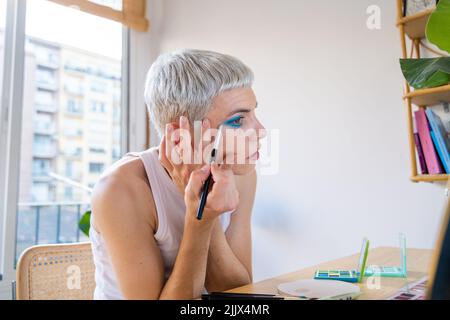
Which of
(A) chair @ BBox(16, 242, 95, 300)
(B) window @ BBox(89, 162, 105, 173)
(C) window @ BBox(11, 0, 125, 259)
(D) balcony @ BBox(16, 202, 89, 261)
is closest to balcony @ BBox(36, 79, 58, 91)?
(C) window @ BBox(11, 0, 125, 259)

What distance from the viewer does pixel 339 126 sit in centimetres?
163

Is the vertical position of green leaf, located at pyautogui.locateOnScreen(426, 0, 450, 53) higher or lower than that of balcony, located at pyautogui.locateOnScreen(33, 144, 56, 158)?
higher

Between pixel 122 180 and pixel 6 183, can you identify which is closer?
pixel 122 180

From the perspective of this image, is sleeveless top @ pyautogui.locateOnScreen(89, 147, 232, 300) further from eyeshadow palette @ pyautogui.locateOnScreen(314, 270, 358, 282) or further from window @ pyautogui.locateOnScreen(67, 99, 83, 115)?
window @ pyautogui.locateOnScreen(67, 99, 83, 115)

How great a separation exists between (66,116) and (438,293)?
6.82ft

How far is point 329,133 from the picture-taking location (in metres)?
1.66

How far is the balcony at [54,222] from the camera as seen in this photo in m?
1.94

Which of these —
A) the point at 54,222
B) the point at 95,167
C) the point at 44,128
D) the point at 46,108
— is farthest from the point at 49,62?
the point at 54,222

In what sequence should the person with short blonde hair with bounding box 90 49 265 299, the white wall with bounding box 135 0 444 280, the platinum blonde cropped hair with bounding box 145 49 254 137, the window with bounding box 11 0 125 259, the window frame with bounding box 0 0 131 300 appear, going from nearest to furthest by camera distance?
the person with short blonde hair with bounding box 90 49 265 299 → the platinum blonde cropped hair with bounding box 145 49 254 137 → the white wall with bounding box 135 0 444 280 → the window frame with bounding box 0 0 131 300 → the window with bounding box 11 0 125 259

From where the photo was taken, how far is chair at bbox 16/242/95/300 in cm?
90

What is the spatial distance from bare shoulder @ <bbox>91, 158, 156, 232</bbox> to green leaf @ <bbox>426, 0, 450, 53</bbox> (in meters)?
0.64

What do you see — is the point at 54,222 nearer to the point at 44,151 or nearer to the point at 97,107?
the point at 44,151
